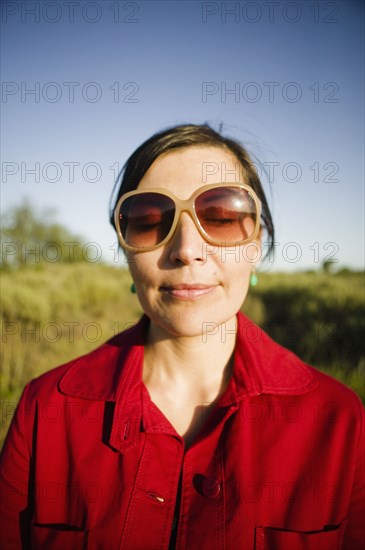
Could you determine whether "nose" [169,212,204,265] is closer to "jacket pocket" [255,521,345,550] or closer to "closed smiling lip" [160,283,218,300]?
"closed smiling lip" [160,283,218,300]

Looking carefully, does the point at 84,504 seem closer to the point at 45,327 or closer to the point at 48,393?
the point at 48,393

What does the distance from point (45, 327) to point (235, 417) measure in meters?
6.81

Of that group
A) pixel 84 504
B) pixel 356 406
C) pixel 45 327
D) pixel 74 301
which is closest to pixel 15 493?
pixel 84 504

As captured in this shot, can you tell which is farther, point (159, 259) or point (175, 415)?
point (175, 415)

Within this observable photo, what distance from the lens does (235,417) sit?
4.40 ft

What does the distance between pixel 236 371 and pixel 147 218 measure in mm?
715

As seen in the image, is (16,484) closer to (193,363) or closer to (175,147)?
(193,363)

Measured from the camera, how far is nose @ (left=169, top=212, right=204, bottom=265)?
4.20 ft

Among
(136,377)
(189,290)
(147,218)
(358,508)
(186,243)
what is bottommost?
(358,508)

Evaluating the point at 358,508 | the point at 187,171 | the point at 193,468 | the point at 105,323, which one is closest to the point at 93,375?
the point at 193,468

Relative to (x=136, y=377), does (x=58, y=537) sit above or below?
below

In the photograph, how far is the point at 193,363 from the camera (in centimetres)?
154

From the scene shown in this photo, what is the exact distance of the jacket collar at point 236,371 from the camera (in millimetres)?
1389

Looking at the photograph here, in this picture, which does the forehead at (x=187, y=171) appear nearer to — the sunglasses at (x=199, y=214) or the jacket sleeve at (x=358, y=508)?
the sunglasses at (x=199, y=214)
